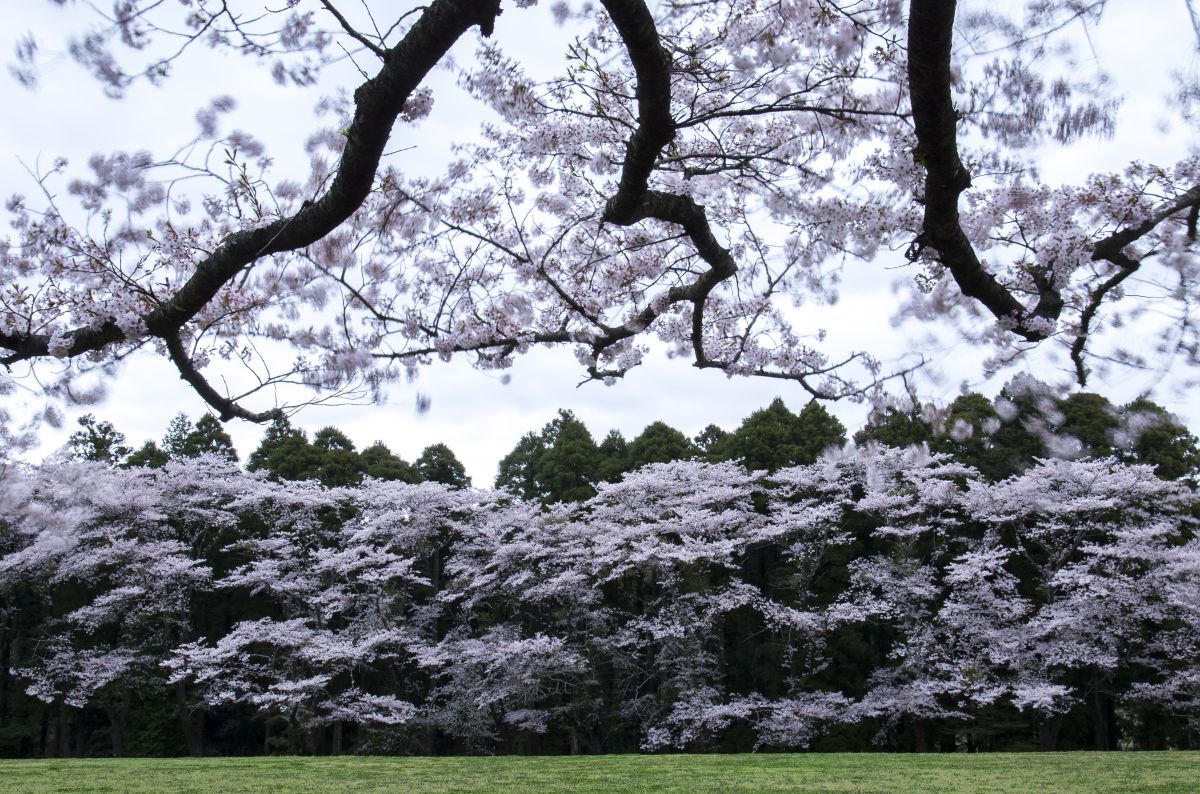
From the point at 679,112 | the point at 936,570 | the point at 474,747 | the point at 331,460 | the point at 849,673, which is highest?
the point at 331,460

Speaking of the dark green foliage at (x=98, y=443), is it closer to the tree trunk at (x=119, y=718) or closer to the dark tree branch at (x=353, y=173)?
the tree trunk at (x=119, y=718)

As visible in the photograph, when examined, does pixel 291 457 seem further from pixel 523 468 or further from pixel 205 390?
pixel 205 390

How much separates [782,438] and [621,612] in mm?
5098

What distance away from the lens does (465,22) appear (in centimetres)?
184

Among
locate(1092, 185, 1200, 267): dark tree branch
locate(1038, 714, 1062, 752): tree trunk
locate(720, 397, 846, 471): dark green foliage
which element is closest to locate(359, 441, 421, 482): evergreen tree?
locate(720, 397, 846, 471): dark green foliage

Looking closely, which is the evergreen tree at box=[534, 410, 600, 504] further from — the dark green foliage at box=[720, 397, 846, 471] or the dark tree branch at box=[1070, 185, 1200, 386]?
the dark tree branch at box=[1070, 185, 1200, 386]

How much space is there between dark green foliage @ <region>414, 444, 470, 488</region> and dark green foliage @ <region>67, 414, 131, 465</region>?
250 inches

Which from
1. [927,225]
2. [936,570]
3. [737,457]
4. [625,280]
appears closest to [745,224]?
[625,280]

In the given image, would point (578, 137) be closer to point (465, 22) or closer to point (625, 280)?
point (625, 280)

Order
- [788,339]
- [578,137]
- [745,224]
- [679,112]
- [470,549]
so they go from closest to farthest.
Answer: [679,112], [578,137], [745,224], [788,339], [470,549]

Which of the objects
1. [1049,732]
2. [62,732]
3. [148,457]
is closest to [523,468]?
[148,457]

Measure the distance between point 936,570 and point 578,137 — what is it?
41.0 ft

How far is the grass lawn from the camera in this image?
293 inches

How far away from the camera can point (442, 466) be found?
20953 mm
